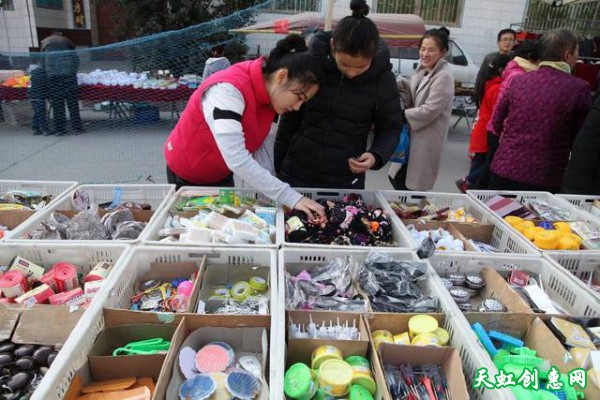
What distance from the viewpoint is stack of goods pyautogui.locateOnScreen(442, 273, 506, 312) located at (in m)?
1.50

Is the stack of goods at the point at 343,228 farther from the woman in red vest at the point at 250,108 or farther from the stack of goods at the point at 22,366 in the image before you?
the stack of goods at the point at 22,366

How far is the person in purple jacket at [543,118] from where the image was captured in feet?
7.79

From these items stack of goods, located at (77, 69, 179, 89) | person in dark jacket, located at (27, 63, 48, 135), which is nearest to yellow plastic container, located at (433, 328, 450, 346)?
person in dark jacket, located at (27, 63, 48, 135)

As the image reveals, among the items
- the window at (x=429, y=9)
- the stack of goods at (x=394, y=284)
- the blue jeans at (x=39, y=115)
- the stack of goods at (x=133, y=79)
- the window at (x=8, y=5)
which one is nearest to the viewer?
the stack of goods at (x=394, y=284)

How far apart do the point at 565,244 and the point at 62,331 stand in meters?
1.96

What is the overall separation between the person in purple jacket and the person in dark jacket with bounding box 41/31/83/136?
172 inches

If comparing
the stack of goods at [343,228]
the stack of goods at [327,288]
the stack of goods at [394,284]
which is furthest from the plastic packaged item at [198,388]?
the stack of goods at [343,228]

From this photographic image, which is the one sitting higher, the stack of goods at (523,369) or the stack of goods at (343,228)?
the stack of goods at (343,228)

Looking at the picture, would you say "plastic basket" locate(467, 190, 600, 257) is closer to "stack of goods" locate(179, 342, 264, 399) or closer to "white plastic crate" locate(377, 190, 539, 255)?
"white plastic crate" locate(377, 190, 539, 255)

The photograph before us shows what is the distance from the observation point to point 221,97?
1.64 meters

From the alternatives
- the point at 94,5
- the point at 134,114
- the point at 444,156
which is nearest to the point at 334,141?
the point at 444,156

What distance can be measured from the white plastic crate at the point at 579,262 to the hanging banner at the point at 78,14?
1477cm

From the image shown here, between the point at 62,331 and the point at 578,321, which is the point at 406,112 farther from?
the point at 62,331

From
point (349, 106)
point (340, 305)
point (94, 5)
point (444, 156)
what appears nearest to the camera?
point (340, 305)
